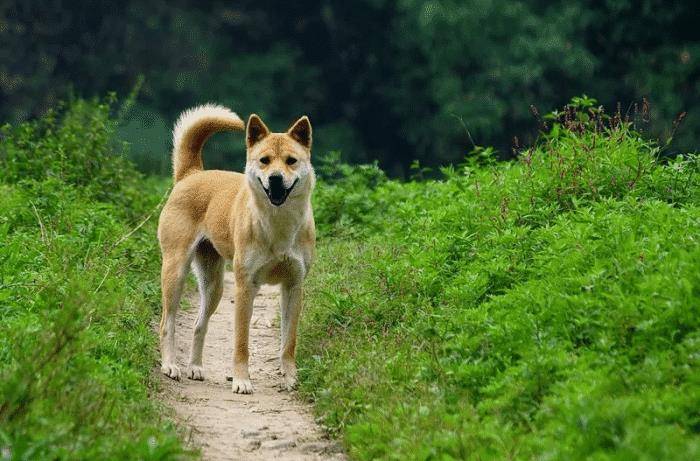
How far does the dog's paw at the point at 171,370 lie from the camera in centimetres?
714

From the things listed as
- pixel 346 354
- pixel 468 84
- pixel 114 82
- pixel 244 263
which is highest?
pixel 114 82

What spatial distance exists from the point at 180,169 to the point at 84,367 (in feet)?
10.1

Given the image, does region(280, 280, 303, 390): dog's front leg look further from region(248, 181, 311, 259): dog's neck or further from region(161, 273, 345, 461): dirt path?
region(248, 181, 311, 259): dog's neck

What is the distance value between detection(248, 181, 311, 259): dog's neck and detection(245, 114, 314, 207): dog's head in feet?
0.19

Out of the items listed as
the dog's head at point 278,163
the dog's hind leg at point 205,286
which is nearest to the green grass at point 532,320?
the dog's hind leg at point 205,286

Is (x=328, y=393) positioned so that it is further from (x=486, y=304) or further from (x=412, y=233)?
(x=412, y=233)

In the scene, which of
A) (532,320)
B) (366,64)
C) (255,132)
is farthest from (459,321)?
(366,64)

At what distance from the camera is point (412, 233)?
8836 mm

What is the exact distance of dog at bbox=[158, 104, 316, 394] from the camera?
6.96 meters

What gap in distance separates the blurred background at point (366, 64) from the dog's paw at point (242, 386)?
14.8 metres

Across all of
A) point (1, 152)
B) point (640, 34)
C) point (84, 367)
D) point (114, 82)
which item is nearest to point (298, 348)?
point (84, 367)

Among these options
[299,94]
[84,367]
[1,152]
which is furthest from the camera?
[299,94]

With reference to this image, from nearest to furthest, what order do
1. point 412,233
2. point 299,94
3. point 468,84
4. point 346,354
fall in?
point 346,354, point 412,233, point 468,84, point 299,94

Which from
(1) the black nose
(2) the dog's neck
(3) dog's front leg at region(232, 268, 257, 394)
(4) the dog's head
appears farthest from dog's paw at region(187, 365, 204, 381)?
(1) the black nose
